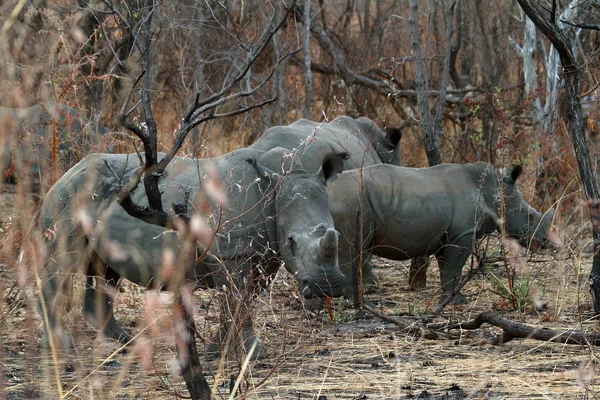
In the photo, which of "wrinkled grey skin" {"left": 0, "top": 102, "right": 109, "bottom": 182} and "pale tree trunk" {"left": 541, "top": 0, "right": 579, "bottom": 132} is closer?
"wrinkled grey skin" {"left": 0, "top": 102, "right": 109, "bottom": 182}

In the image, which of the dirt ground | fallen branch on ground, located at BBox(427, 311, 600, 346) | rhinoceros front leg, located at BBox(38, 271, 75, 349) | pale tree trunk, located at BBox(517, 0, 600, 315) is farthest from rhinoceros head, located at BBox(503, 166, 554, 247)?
rhinoceros front leg, located at BBox(38, 271, 75, 349)

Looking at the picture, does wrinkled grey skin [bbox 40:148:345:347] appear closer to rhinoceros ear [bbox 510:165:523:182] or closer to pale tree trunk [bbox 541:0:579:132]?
rhinoceros ear [bbox 510:165:523:182]

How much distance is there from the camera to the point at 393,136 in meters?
9.86

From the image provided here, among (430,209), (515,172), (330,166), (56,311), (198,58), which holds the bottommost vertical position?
(56,311)

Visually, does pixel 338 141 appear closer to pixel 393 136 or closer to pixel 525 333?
pixel 393 136

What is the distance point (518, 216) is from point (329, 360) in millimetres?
3315

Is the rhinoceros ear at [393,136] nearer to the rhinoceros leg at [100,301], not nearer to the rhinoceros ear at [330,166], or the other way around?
the rhinoceros leg at [100,301]

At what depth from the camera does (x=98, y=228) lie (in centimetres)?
570

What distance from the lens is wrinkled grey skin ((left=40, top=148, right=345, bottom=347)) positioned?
16.5 ft

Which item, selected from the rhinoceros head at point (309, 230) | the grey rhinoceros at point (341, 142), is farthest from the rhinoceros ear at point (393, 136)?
the rhinoceros head at point (309, 230)

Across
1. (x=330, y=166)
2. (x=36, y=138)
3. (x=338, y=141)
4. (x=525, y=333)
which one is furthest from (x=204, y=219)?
(x=36, y=138)

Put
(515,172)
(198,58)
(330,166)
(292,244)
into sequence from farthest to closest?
1. (198,58)
2. (515,172)
3. (330,166)
4. (292,244)

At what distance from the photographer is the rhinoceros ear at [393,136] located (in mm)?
9742

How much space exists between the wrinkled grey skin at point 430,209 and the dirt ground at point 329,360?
0.77m
